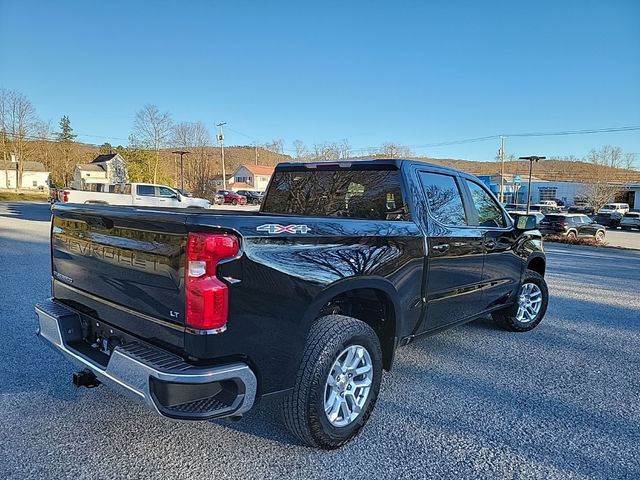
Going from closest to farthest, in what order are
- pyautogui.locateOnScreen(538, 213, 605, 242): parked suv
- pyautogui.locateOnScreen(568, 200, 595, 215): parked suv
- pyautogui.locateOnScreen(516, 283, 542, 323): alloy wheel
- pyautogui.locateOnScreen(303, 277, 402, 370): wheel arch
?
pyautogui.locateOnScreen(303, 277, 402, 370): wheel arch
pyautogui.locateOnScreen(516, 283, 542, 323): alloy wheel
pyautogui.locateOnScreen(538, 213, 605, 242): parked suv
pyautogui.locateOnScreen(568, 200, 595, 215): parked suv

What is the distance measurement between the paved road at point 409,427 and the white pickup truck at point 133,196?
14.4 metres

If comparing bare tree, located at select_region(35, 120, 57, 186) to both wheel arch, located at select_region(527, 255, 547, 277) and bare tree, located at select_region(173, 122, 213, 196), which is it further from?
wheel arch, located at select_region(527, 255, 547, 277)

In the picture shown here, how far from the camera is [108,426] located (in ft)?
9.37

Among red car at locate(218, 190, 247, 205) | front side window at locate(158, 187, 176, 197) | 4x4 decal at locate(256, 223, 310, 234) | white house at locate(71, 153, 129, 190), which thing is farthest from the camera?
white house at locate(71, 153, 129, 190)

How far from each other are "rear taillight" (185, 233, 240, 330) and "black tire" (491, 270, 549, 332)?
3862 mm

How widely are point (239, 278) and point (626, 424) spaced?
292 cm

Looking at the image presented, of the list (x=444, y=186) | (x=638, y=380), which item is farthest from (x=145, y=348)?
(x=638, y=380)

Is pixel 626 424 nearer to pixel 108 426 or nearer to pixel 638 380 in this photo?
pixel 638 380

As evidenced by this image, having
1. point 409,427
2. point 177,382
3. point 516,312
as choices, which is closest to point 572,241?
point 516,312

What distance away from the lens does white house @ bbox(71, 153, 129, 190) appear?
50341mm

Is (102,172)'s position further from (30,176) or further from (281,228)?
(281,228)

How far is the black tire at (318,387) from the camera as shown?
8.22 feet

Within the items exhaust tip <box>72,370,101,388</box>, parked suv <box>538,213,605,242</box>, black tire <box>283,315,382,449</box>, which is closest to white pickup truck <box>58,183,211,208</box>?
exhaust tip <box>72,370,101,388</box>

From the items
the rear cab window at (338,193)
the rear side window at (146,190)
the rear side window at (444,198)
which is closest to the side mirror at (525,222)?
the rear side window at (444,198)
